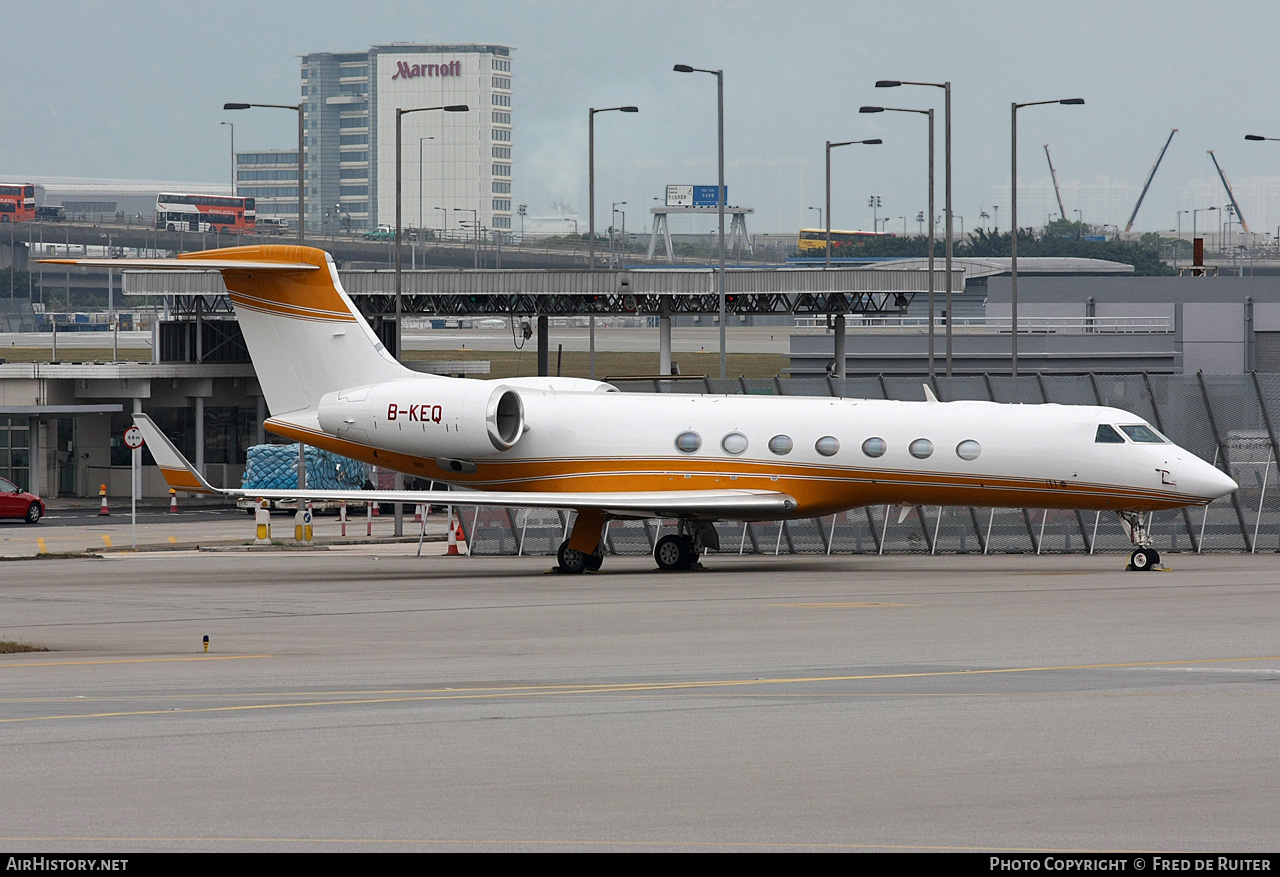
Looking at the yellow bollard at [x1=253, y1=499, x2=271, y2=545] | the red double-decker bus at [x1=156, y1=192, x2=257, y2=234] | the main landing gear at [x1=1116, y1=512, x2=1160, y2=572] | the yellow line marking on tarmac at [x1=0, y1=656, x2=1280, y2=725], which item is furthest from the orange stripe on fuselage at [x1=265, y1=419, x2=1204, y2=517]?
the red double-decker bus at [x1=156, y1=192, x2=257, y2=234]

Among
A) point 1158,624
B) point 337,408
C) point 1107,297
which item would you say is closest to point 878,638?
point 1158,624

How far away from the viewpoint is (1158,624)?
1811cm

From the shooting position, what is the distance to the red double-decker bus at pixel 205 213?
168462 millimetres

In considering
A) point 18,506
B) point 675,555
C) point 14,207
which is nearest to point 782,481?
point 675,555

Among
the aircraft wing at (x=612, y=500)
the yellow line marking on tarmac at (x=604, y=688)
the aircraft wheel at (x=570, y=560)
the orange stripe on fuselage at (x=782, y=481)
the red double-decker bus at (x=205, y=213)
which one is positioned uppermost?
the red double-decker bus at (x=205, y=213)

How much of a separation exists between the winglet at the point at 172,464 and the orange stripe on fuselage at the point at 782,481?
3780 mm

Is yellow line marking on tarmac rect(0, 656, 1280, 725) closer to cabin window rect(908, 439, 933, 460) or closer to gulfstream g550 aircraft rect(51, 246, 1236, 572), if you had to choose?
gulfstream g550 aircraft rect(51, 246, 1236, 572)

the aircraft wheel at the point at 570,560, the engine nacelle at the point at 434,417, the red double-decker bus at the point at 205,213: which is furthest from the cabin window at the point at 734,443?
the red double-decker bus at the point at 205,213

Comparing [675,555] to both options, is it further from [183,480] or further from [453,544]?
[183,480]

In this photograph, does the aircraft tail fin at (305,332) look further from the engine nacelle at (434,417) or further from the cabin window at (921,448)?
the cabin window at (921,448)

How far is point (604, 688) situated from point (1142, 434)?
1563cm

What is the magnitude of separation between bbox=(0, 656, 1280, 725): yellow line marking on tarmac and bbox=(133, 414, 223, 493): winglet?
1434 cm

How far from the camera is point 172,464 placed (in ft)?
88.7
